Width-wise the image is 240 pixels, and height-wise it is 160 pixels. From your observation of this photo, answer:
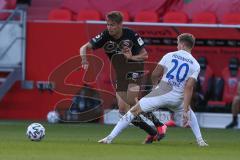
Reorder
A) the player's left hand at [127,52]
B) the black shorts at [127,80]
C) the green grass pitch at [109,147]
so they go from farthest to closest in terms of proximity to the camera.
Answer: the black shorts at [127,80], the player's left hand at [127,52], the green grass pitch at [109,147]

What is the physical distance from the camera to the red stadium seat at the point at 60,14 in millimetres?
24141

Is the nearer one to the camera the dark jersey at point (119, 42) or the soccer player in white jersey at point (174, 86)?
the soccer player in white jersey at point (174, 86)

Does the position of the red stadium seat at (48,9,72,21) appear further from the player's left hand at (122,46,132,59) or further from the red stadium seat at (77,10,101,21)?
the player's left hand at (122,46,132,59)

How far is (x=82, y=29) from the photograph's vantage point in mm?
23734

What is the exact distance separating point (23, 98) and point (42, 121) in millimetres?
1403

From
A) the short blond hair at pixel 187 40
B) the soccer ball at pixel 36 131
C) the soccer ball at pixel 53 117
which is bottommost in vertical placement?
the soccer ball at pixel 53 117

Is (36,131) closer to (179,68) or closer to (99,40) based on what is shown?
(99,40)

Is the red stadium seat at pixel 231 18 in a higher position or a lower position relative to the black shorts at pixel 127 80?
higher

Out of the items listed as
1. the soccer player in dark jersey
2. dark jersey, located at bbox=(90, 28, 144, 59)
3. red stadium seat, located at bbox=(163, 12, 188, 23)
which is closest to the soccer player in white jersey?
the soccer player in dark jersey

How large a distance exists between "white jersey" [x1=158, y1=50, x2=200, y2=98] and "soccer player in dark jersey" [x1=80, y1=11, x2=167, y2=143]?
1.00 metres

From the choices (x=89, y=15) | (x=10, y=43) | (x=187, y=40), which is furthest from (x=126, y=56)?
(x=10, y=43)

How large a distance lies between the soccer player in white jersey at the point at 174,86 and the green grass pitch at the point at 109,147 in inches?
18.3

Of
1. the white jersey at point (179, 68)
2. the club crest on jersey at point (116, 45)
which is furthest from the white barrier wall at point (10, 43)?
the white jersey at point (179, 68)

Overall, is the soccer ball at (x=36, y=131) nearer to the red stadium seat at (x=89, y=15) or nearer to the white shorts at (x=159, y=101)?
the white shorts at (x=159, y=101)
